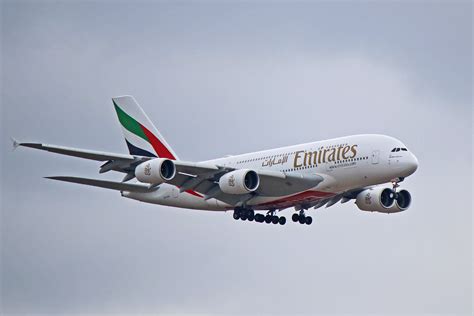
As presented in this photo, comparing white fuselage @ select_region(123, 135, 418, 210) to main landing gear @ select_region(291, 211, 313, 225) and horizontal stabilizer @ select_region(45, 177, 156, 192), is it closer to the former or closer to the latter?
main landing gear @ select_region(291, 211, 313, 225)

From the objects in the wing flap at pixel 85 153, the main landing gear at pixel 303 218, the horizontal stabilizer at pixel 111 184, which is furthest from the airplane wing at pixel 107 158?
the main landing gear at pixel 303 218

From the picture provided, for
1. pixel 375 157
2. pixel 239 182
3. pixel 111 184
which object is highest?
pixel 375 157

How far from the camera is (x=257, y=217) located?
66.9 meters

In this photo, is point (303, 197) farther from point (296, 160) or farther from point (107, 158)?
point (107, 158)

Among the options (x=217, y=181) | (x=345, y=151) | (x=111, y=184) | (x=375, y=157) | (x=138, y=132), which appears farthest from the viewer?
(x=138, y=132)

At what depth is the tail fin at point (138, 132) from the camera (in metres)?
71.8

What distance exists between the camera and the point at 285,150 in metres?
64.9

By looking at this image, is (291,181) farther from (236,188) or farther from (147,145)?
(147,145)

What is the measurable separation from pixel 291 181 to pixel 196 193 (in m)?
7.33

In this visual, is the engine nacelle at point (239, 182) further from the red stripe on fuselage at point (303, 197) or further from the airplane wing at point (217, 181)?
the red stripe on fuselage at point (303, 197)

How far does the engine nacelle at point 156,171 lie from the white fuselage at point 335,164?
209 inches

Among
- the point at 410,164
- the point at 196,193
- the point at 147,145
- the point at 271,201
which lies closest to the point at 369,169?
the point at 410,164

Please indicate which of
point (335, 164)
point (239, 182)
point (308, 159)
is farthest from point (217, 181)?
point (335, 164)

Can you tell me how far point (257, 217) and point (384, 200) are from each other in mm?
7349
